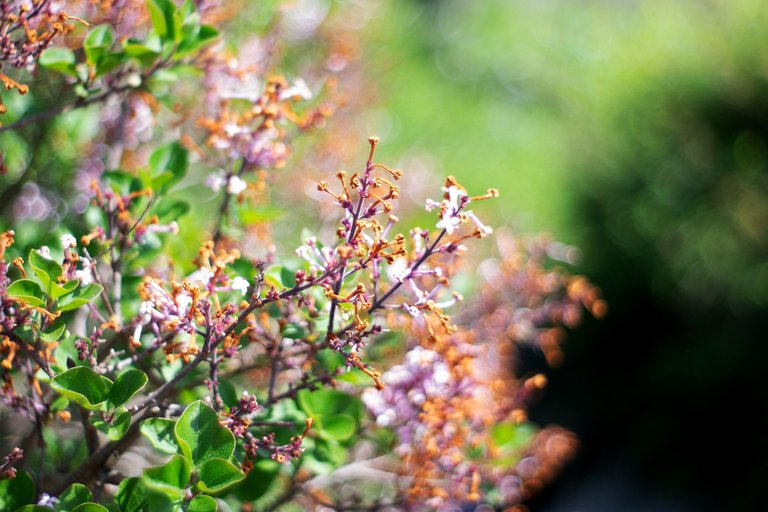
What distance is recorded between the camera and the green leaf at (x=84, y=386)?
0.57 meters

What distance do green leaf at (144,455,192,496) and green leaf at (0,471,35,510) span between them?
6.2 inches

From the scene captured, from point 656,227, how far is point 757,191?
1.02ft

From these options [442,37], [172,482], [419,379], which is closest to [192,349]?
[172,482]

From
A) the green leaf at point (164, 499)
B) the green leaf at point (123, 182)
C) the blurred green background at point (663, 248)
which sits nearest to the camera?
the green leaf at point (164, 499)

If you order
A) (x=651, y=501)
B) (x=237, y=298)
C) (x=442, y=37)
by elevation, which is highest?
(x=442, y=37)

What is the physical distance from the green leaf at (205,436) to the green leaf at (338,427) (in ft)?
0.53

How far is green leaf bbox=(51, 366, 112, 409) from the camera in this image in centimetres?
57

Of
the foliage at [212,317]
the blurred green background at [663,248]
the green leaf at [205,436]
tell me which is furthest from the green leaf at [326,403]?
the blurred green background at [663,248]

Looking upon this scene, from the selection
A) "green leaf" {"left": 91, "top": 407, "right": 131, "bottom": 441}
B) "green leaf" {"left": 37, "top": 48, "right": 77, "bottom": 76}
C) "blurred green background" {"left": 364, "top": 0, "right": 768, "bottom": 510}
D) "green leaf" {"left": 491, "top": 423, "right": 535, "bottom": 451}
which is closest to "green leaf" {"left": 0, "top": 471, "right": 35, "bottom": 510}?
"green leaf" {"left": 91, "top": 407, "right": 131, "bottom": 441}

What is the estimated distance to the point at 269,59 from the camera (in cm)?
134

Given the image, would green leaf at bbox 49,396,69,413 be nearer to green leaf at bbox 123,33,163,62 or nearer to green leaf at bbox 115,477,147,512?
green leaf at bbox 115,477,147,512

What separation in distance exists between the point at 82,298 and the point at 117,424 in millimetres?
100

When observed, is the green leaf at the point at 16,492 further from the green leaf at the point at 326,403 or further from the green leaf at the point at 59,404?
the green leaf at the point at 326,403

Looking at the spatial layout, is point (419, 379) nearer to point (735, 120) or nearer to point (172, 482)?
point (172, 482)
